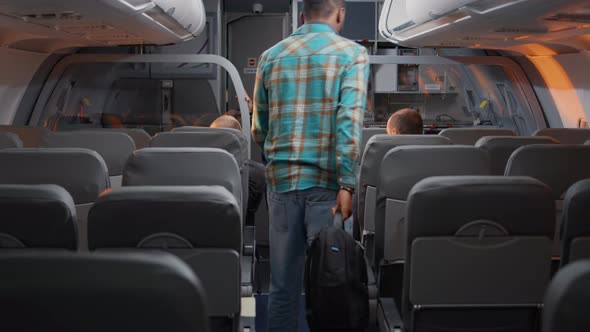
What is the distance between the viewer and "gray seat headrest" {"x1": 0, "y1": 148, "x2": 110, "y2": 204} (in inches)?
119

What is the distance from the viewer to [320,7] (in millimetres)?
2859

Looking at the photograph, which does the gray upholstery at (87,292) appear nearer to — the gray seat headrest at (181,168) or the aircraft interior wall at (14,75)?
the gray seat headrest at (181,168)

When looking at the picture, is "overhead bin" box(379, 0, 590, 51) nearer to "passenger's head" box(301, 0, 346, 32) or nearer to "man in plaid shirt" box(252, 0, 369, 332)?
"passenger's head" box(301, 0, 346, 32)

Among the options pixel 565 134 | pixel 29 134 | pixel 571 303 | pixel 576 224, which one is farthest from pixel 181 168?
pixel 565 134

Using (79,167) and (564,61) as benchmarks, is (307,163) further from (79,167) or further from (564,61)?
(564,61)

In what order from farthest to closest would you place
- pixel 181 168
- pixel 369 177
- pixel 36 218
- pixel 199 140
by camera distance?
pixel 199 140 < pixel 369 177 < pixel 181 168 < pixel 36 218

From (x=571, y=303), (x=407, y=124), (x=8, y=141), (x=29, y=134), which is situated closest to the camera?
(x=571, y=303)

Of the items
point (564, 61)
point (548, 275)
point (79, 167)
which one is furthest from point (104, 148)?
point (564, 61)

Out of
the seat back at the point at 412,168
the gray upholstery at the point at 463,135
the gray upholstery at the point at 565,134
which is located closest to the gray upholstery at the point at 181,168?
the seat back at the point at 412,168

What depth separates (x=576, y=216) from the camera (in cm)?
229

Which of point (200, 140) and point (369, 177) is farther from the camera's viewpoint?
point (200, 140)

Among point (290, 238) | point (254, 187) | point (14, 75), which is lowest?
point (254, 187)

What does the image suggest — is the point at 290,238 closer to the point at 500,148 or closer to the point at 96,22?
the point at 500,148

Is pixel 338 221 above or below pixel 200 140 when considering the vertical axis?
below
